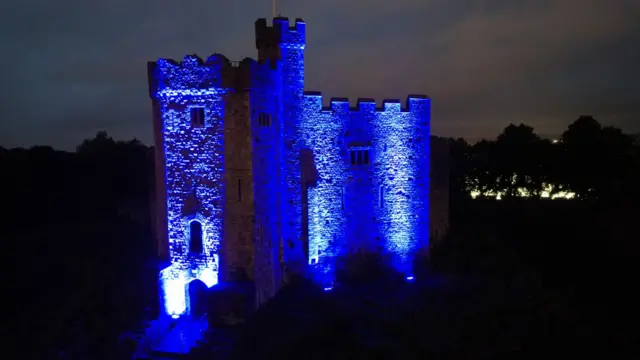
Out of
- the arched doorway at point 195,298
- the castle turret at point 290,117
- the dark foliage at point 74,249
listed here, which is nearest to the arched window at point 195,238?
the arched doorway at point 195,298

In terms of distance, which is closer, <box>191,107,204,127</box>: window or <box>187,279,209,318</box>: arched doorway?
<box>191,107,204,127</box>: window

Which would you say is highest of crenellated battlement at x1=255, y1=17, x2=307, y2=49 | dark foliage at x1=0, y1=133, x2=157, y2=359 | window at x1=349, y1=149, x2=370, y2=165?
crenellated battlement at x1=255, y1=17, x2=307, y2=49

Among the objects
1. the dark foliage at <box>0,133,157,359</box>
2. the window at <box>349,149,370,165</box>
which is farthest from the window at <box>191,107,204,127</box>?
the window at <box>349,149,370,165</box>

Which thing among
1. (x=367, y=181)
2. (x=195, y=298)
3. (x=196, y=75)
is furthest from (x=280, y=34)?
(x=195, y=298)

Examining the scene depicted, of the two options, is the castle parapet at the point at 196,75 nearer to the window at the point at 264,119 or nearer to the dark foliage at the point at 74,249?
the window at the point at 264,119

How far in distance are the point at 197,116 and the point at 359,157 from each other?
750 centimetres

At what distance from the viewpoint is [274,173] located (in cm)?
1758

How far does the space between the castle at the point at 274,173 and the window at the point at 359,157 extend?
0.15ft

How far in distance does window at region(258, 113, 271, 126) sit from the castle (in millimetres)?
37

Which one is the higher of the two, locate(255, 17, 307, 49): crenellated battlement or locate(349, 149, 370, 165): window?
locate(255, 17, 307, 49): crenellated battlement

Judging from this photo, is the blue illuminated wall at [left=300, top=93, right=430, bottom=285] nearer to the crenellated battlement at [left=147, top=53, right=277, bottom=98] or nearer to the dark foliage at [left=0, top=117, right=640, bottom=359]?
the dark foliage at [left=0, top=117, right=640, bottom=359]

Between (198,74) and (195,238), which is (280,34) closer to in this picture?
(198,74)

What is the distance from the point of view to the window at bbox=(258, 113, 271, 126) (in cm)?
1650

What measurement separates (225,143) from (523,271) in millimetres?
14570
